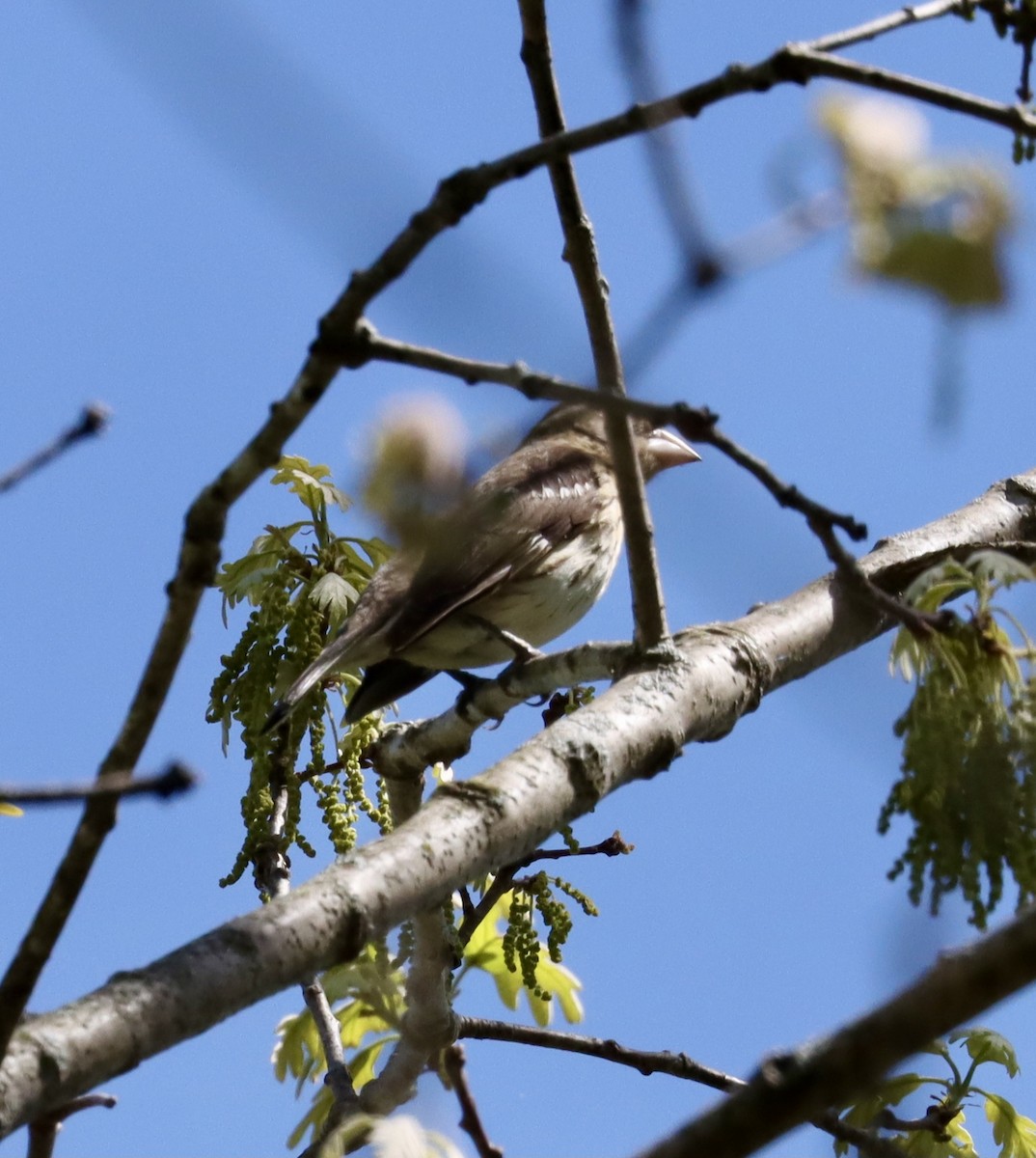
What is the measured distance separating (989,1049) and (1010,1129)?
0.69 feet

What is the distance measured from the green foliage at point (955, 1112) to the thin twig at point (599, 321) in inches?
61.7

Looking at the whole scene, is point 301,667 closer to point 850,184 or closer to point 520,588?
point 520,588

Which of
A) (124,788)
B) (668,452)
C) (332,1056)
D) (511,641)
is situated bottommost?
(124,788)

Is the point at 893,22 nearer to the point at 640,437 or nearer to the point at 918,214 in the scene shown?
the point at 918,214

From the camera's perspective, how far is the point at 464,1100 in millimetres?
1747

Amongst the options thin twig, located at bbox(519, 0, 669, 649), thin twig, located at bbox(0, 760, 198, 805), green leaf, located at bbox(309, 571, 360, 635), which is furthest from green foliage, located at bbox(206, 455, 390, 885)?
thin twig, located at bbox(0, 760, 198, 805)

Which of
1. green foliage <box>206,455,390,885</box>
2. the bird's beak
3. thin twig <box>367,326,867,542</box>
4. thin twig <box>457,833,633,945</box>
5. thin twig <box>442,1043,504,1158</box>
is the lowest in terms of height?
thin twig <box>442,1043,504,1158</box>

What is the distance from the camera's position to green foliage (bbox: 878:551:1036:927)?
230 centimetres

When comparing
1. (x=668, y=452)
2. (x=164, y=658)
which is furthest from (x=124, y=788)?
(x=668, y=452)

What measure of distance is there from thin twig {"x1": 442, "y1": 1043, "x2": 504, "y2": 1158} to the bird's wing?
268cm

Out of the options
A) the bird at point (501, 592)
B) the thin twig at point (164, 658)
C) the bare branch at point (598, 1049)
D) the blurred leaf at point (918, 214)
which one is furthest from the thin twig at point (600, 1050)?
the blurred leaf at point (918, 214)

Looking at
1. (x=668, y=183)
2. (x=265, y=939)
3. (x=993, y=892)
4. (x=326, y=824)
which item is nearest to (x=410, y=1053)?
(x=326, y=824)

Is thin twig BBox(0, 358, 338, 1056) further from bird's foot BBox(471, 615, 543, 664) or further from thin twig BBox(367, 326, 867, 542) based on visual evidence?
bird's foot BBox(471, 615, 543, 664)

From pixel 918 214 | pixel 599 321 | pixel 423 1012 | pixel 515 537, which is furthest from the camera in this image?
pixel 515 537
